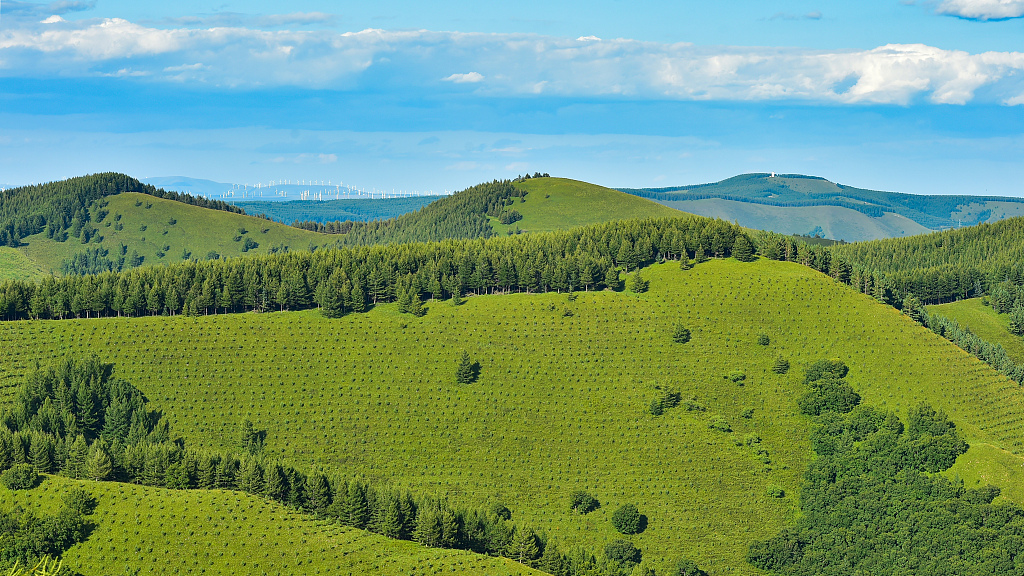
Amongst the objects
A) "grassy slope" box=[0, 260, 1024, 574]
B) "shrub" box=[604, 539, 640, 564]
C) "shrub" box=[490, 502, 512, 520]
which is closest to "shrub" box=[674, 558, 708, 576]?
"grassy slope" box=[0, 260, 1024, 574]

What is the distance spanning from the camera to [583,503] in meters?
161

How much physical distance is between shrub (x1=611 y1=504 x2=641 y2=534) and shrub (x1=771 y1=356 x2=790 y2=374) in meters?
51.4

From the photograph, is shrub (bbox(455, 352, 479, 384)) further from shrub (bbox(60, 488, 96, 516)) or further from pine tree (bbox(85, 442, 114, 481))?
shrub (bbox(60, 488, 96, 516))

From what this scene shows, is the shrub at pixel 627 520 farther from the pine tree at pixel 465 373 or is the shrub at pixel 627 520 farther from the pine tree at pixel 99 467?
the pine tree at pixel 99 467

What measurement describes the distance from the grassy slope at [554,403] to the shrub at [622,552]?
286 centimetres

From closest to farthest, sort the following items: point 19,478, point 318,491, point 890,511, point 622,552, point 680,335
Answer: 1. point 19,478
2. point 318,491
3. point 622,552
4. point 890,511
5. point 680,335

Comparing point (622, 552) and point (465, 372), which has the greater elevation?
point (465, 372)

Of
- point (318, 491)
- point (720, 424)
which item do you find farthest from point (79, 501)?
point (720, 424)

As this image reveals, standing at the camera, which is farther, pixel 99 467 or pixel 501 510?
pixel 501 510

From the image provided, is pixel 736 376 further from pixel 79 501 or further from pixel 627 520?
pixel 79 501

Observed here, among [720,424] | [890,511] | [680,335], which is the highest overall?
[680,335]

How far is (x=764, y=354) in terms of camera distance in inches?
7682

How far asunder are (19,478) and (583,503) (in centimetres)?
8830

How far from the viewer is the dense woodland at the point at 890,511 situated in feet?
476
